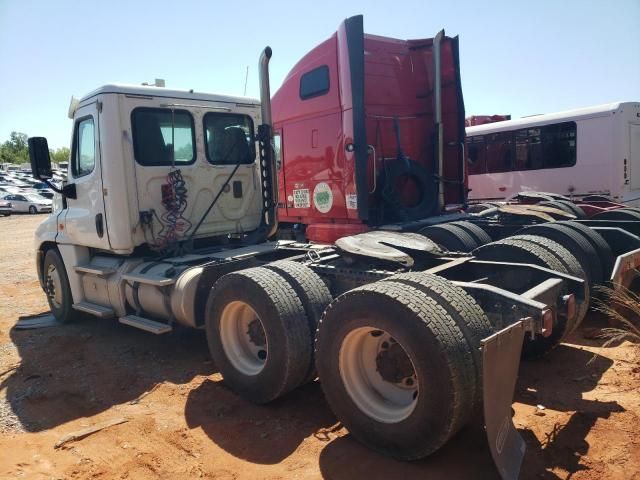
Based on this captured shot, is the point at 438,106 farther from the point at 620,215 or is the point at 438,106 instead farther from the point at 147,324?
the point at 147,324

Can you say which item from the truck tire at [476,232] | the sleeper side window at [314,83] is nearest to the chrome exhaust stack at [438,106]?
the truck tire at [476,232]

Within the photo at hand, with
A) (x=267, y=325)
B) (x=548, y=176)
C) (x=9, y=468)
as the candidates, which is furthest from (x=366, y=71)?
(x=548, y=176)

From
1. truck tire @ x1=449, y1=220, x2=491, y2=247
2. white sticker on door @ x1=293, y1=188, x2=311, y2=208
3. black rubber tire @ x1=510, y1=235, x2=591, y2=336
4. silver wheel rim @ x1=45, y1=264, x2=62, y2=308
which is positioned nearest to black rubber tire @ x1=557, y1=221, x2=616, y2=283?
black rubber tire @ x1=510, y1=235, x2=591, y2=336

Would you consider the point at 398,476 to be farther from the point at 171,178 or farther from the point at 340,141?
the point at 340,141

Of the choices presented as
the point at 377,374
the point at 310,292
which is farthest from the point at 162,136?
the point at 377,374

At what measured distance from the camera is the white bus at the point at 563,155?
35.0 feet

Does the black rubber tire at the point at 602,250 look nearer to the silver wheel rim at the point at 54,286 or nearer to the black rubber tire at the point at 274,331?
the black rubber tire at the point at 274,331

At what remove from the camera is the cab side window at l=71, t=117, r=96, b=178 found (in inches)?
233

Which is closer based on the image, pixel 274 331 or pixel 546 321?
pixel 546 321

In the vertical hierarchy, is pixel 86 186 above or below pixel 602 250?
above

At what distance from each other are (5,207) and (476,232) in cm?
3338

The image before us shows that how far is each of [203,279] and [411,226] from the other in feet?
8.86

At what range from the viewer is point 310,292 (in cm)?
400

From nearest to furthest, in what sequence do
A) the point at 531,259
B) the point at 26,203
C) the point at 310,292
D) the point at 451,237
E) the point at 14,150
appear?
the point at 310,292, the point at 531,259, the point at 451,237, the point at 26,203, the point at 14,150
